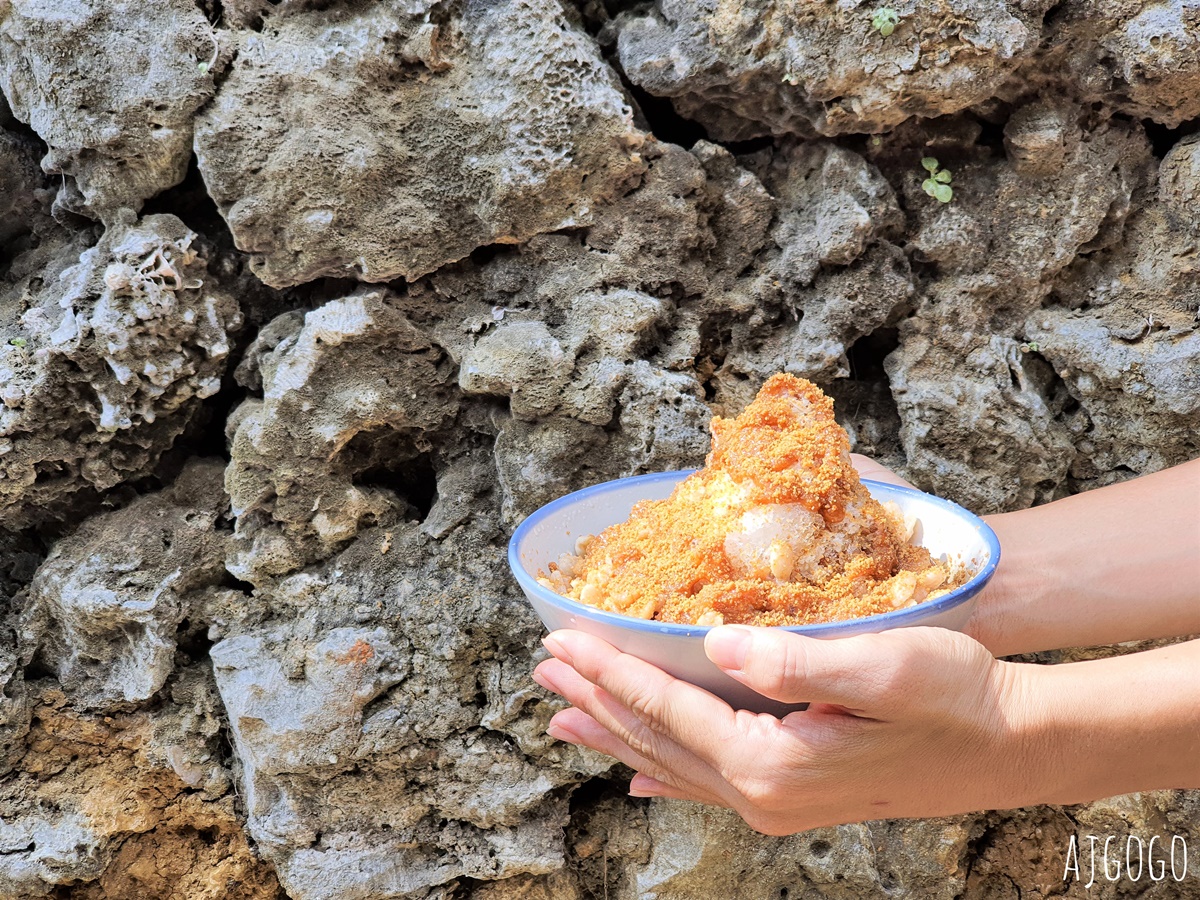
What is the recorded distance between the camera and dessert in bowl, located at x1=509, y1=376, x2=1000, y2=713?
37.8 inches

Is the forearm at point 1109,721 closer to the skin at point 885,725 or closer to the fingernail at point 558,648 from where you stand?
the skin at point 885,725

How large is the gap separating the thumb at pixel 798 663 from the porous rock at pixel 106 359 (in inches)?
41.4

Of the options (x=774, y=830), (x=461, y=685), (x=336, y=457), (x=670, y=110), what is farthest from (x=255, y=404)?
(x=774, y=830)

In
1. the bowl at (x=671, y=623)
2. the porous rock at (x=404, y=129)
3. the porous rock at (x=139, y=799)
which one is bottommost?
the porous rock at (x=139, y=799)

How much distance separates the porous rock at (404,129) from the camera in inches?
55.2

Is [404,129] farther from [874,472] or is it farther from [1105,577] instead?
[1105,577]

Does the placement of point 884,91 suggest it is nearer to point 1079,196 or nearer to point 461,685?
point 1079,196

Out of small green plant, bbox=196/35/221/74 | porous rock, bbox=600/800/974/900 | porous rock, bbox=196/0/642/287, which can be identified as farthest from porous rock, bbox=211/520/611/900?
small green plant, bbox=196/35/221/74

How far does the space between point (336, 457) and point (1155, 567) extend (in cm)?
125

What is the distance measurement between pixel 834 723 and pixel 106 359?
121cm

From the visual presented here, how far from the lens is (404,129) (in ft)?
4.74

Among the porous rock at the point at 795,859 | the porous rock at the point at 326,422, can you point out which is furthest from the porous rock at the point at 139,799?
the porous rock at the point at 795,859

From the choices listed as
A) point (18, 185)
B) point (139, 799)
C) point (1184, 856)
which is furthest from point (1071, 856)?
point (18, 185)

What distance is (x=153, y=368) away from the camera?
1481 millimetres
